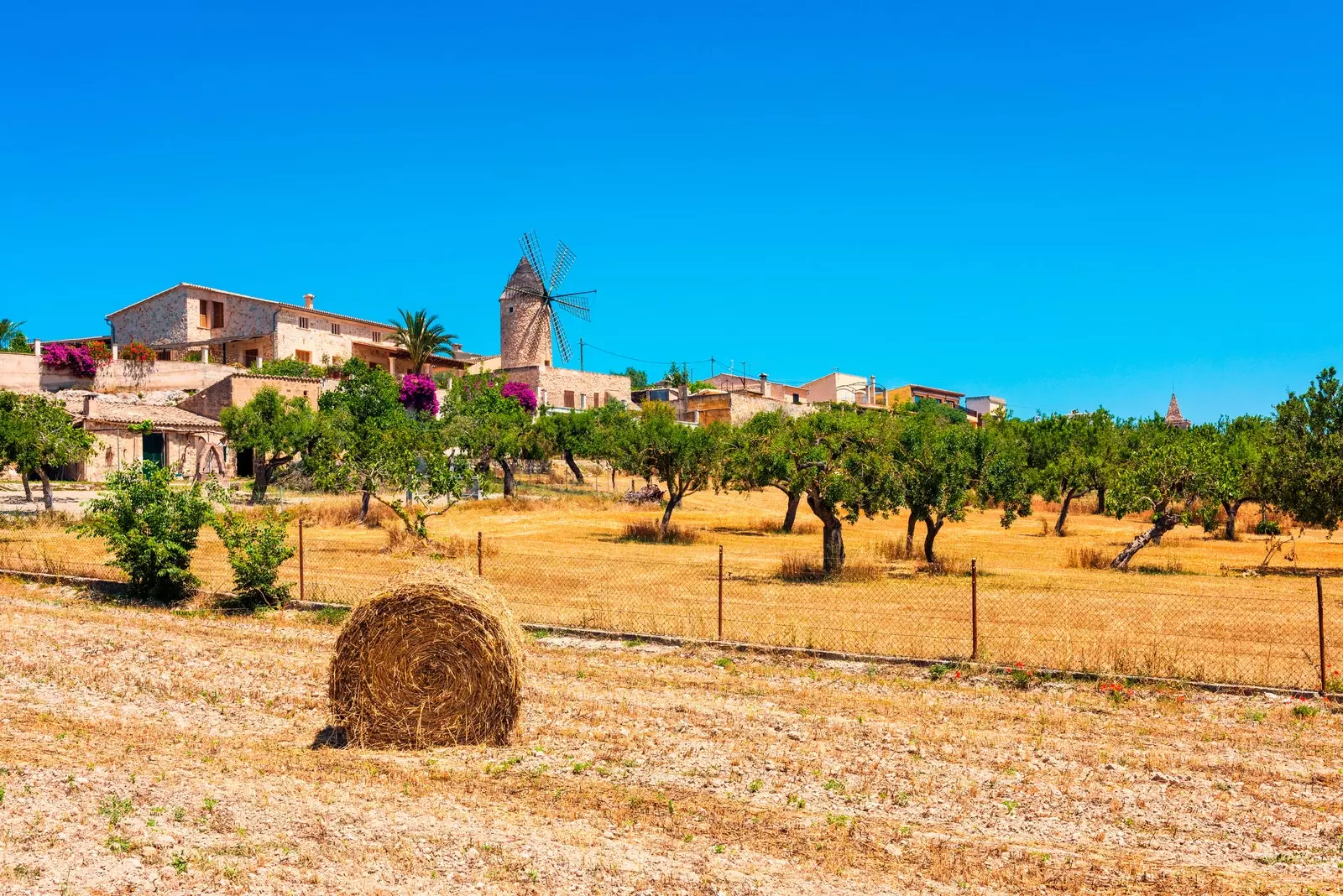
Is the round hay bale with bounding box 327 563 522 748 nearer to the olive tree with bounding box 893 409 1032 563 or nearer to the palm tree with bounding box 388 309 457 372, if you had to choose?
the olive tree with bounding box 893 409 1032 563

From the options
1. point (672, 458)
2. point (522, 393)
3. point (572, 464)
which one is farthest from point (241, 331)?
point (672, 458)

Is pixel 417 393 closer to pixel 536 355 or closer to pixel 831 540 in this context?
pixel 536 355

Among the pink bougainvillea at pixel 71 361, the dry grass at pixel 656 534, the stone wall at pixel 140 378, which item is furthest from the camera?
the pink bougainvillea at pixel 71 361

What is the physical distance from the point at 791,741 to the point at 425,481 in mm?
25620

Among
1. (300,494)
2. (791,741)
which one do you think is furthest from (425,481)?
(791,741)

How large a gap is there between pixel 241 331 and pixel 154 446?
85.6ft

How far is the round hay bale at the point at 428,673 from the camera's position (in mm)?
10523

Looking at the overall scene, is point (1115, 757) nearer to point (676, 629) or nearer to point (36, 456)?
point (676, 629)

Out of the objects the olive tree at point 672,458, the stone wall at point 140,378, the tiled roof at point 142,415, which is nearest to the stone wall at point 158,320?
the stone wall at point 140,378

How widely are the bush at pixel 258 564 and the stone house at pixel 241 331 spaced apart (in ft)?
187

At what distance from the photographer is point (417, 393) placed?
223 ft

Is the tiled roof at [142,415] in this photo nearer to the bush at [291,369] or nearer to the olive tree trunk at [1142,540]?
the bush at [291,369]

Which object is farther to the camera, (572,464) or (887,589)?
(572,464)

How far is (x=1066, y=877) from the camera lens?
24.0 ft
